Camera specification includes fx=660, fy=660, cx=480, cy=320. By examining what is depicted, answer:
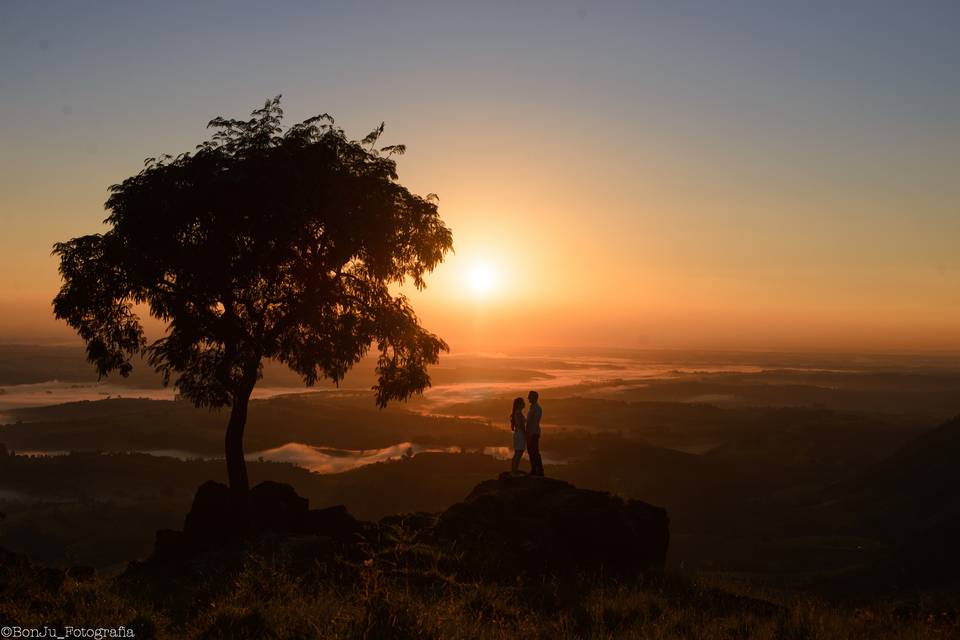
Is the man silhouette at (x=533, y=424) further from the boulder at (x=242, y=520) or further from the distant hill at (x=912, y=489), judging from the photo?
the distant hill at (x=912, y=489)

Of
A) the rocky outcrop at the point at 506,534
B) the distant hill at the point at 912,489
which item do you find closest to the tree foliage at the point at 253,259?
the rocky outcrop at the point at 506,534

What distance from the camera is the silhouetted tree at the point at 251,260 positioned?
76.3 feet

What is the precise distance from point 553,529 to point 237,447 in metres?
13.0

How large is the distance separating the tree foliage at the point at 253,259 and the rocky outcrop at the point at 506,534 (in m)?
5.68

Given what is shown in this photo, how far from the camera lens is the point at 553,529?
1903cm

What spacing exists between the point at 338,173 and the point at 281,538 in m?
13.0

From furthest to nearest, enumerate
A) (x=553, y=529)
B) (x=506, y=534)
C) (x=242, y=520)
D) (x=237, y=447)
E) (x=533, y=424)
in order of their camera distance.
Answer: (x=237, y=447), (x=242, y=520), (x=533, y=424), (x=553, y=529), (x=506, y=534)

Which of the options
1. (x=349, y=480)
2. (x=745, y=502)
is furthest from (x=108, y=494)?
(x=745, y=502)

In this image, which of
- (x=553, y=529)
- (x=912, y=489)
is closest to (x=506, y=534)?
(x=553, y=529)

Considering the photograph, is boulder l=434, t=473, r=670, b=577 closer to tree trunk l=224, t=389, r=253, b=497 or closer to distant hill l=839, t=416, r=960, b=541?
tree trunk l=224, t=389, r=253, b=497

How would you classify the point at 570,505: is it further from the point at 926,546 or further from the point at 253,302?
the point at 926,546

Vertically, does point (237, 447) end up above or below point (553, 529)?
above

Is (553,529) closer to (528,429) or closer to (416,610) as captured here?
(528,429)

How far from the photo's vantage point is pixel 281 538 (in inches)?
757
